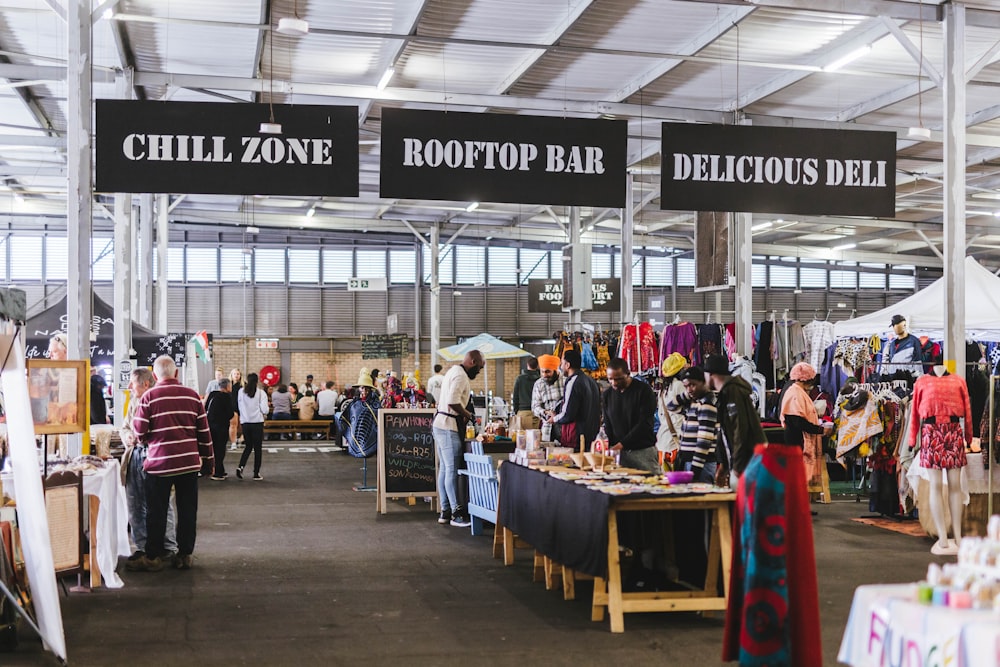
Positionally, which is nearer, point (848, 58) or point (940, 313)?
point (848, 58)

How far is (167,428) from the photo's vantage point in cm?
768

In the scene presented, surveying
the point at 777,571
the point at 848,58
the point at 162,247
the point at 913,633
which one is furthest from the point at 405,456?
the point at 162,247

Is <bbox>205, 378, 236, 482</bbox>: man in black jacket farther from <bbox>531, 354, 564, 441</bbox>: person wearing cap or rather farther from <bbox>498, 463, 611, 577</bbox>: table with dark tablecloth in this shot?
<bbox>498, 463, 611, 577</bbox>: table with dark tablecloth

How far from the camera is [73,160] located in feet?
27.4

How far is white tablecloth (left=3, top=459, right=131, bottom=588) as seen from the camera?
7121mm

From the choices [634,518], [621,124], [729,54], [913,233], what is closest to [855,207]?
[621,124]

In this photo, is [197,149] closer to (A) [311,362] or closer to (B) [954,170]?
(B) [954,170]

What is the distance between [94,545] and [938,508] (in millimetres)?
6141

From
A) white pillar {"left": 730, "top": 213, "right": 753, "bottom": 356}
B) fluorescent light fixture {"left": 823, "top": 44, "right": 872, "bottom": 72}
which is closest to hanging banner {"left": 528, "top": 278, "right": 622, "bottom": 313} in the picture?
white pillar {"left": 730, "top": 213, "right": 753, "bottom": 356}

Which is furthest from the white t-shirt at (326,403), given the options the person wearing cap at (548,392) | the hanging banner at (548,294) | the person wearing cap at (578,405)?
the person wearing cap at (578,405)

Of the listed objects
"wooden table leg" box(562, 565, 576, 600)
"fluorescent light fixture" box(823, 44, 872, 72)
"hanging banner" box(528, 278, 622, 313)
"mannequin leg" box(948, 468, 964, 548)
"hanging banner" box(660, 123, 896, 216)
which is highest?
"fluorescent light fixture" box(823, 44, 872, 72)

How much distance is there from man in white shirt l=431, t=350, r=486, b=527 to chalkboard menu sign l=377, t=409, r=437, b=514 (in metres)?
1.08

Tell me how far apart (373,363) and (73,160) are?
21041 millimetres

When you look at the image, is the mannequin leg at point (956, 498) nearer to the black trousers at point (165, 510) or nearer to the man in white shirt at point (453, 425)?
the man in white shirt at point (453, 425)
